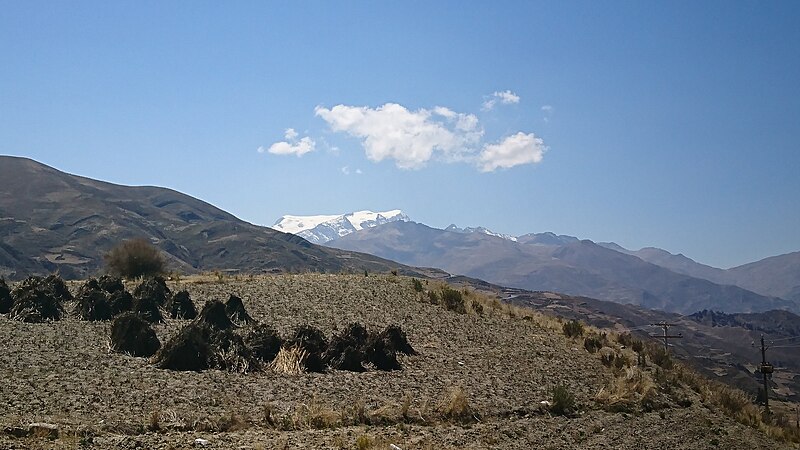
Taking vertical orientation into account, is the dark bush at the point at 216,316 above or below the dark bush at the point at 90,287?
below

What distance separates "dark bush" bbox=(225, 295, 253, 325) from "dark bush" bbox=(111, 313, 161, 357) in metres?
5.12

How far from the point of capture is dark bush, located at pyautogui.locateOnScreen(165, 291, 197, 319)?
26.9m

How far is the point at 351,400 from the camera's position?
635 inches

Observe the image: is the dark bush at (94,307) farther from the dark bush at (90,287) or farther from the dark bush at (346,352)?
the dark bush at (346,352)

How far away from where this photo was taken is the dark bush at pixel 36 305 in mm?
24375

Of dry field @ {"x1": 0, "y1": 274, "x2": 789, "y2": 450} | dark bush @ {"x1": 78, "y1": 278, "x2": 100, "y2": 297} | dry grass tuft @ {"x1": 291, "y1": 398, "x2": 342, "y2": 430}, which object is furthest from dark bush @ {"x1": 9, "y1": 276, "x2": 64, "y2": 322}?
dry grass tuft @ {"x1": 291, "y1": 398, "x2": 342, "y2": 430}

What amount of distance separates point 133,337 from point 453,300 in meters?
15.6

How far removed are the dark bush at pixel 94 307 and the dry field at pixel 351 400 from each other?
93 cm

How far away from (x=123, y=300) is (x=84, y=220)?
163 meters

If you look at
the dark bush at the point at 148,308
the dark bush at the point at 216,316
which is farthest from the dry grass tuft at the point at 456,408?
the dark bush at the point at 148,308

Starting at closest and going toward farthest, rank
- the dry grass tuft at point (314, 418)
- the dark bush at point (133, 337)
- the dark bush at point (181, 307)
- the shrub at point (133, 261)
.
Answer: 1. the dry grass tuft at point (314, 418)
2. the dark bush at point (133, 337)
3. the dark bush at point (181, 307)
4. the shrub at point (133, 261)

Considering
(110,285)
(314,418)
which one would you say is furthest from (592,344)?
(110,285)

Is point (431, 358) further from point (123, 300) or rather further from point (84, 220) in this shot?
point (84, 220)

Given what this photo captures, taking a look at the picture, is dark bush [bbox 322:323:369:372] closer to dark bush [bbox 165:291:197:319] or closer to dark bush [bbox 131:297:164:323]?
dark bush [bbox 131:297:164:323]
